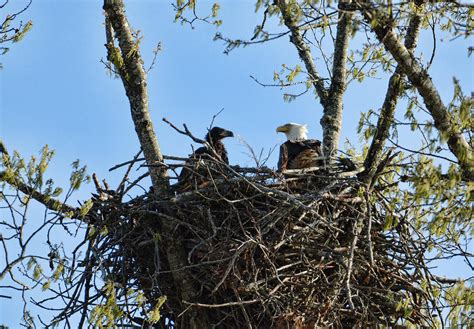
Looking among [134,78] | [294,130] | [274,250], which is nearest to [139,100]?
[134,78]

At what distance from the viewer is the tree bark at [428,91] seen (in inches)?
293

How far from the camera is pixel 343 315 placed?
28.2ft

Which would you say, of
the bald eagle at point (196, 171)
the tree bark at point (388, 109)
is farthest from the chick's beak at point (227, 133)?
the tree bark at point (388, 109)

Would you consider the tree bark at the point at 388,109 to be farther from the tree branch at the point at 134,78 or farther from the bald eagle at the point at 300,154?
the tree branch at the point at 134,78

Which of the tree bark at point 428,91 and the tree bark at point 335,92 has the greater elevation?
the tree bark at point 335,92

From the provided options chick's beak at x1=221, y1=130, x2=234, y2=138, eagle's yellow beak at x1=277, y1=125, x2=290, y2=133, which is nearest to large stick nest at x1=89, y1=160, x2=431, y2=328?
chick's beak at x1=221, y1=130, x2=234, y2=138

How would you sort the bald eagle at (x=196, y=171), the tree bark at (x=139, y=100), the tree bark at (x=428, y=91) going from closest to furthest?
the tree bark at (x=428, y=91)
the bald eagle at (x=196, y=171)
the tree bark at (x=139, y=100)

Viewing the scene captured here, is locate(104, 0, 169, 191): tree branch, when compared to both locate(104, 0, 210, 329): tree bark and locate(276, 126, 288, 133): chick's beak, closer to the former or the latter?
locate(104, 0, 210, 329): tree bark

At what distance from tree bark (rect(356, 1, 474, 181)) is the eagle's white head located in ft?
11.9

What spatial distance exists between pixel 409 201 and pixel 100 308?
3232mm

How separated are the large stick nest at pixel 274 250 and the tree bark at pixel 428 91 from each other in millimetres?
1106

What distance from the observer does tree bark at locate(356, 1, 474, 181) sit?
7438 millimetres

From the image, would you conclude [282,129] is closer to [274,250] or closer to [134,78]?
[134,78]

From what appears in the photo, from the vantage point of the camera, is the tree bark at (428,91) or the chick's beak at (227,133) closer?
the tree bark at (428,91)
